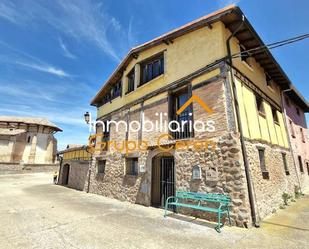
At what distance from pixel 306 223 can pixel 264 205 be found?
41.9 inches

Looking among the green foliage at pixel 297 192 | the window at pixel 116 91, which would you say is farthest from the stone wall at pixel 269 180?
the window at pixel 116 91

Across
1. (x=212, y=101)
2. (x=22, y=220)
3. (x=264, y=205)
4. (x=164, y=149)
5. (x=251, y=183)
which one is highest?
(x=212, y=101)

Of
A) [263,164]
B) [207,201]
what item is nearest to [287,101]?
[263,164]

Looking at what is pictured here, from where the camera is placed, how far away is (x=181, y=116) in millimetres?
7422

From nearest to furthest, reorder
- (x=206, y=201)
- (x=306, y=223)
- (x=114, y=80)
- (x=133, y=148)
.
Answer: (x=306, y=223) → (x=206, y=201) → (x=133, y=148) → (x=114, y=80)

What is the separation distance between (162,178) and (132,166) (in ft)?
7.01

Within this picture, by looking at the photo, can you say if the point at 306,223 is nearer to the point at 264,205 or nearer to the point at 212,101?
the point at 264,205

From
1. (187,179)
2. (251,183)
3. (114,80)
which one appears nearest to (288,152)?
(251,183)

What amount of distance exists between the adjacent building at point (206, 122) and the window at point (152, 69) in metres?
0.06

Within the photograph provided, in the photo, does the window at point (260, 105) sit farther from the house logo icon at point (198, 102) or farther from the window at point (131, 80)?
the window at point (131, 80)

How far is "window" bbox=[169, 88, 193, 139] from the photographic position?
7.00 metres

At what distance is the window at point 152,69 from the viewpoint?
29.7 feet

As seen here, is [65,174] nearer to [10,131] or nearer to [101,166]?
[101,166]

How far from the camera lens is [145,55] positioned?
9.89 metres
